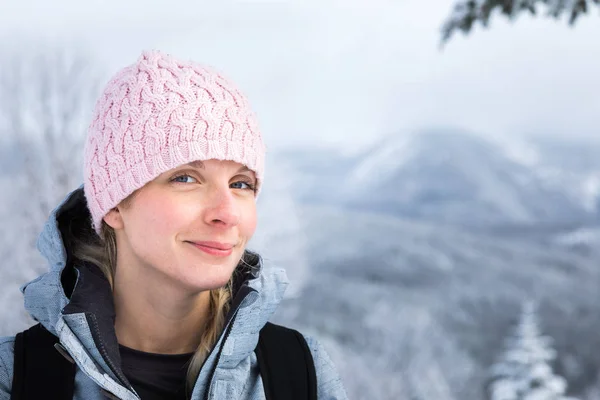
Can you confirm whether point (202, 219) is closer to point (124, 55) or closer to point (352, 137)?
point (124, 55)

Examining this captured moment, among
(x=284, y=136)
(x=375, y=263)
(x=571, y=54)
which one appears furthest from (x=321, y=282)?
(x=571, y=54)

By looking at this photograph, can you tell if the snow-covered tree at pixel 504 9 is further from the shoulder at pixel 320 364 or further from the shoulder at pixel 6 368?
the shoulder at pixel 6 368

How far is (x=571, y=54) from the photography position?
3.80m

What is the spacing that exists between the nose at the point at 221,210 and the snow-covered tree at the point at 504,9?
5.26ft

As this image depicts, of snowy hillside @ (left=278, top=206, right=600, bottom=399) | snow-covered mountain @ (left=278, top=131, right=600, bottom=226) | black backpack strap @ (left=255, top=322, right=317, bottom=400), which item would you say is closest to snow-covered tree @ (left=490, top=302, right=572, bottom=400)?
snowy hillside @ (left=278, top=206, right=600, bottom=399)

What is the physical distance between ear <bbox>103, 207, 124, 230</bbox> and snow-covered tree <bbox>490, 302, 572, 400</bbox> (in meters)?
2.87

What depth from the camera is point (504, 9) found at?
2.35m

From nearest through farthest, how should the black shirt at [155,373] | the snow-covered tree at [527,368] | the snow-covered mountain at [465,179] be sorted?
the black shirt at [155,373], the snow-covered tree at [527,368], the snow-covered mountain at [465,179]

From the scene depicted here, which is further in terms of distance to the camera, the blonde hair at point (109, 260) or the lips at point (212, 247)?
the blonde hair at point (109, 260)

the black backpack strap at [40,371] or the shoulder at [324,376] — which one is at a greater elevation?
the black backpack strap at [40,371]

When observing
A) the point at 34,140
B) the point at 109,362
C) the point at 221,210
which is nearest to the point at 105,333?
the point at 109,362

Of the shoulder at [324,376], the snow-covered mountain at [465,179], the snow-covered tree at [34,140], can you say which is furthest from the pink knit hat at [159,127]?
the snow-covered mountain at [465,179]

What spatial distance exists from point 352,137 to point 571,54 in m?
1.36

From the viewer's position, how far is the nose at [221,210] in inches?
44.9
